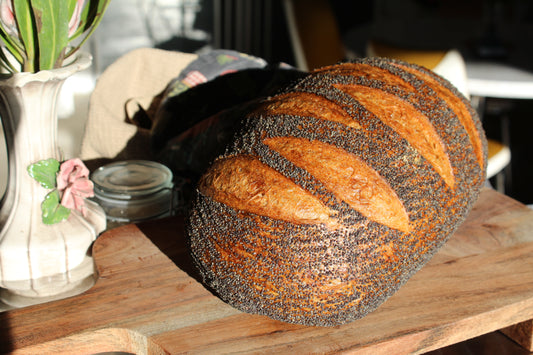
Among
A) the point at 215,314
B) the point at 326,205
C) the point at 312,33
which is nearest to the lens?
the point at 326,205

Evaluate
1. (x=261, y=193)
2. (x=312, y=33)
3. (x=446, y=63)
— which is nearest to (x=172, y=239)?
(x=261, y=193)

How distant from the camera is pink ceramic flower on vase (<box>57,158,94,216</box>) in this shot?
101 centimetres

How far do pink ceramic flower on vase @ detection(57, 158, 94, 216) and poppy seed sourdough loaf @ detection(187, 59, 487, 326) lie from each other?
0.74 ft

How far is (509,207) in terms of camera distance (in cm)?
135

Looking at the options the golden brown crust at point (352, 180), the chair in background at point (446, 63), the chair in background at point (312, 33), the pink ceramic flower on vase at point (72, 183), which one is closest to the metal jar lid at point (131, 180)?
the pink ceramic flower on vase at point (72, 183)

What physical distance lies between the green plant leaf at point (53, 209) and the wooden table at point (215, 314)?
0.39ft

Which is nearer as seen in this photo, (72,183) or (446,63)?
(72,183)

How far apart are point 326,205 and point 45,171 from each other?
499 mm

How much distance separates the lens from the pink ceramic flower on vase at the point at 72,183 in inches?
39.9

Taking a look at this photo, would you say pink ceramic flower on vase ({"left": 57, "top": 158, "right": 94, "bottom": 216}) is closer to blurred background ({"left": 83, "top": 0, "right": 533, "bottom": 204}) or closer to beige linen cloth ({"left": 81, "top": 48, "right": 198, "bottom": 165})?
beige linen cloth ({"left": 81, "top": 48, "right": 198, "bottom": 165})

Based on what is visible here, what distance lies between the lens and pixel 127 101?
63.4 inches

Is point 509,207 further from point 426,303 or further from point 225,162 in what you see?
point 225,162

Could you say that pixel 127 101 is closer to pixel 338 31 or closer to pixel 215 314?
pixel 215 314

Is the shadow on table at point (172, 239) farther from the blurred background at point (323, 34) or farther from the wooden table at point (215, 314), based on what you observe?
the blurred background at point (323, 34)
